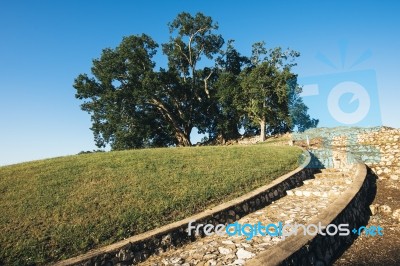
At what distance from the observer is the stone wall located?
19.9ft

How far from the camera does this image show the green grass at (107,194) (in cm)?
664

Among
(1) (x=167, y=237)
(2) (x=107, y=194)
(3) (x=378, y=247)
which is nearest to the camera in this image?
(3) (x=378, y=247)

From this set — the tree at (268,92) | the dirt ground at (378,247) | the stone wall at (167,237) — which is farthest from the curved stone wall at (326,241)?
the tree at (268,92)

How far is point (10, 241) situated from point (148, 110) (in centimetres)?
3356

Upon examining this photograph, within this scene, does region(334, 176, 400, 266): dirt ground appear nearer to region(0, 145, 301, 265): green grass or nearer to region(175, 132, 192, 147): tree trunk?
region(0, 145, 301, 265): green grass

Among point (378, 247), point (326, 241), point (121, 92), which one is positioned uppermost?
point (121, 92)

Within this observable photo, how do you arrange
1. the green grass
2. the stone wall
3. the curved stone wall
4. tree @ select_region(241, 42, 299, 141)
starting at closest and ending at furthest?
the curved stone wall → the stone wall → the green grass → tree @ select_region(241, 42, 299, 141)

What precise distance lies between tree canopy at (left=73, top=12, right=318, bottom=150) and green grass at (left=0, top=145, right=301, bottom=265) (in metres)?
21.5

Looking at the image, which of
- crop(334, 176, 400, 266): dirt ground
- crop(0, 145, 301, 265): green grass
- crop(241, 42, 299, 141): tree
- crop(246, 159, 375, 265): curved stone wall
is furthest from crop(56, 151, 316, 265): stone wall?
crop(241, 42, 299, 141): tree

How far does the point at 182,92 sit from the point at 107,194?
31267 mm

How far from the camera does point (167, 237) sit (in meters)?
6.98

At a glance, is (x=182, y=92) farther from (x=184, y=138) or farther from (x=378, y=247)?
(x=378, y=247)

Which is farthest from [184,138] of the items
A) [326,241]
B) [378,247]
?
[326,241]

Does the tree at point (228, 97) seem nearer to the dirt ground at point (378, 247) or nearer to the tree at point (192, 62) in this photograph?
the tree at point (192, 62)
